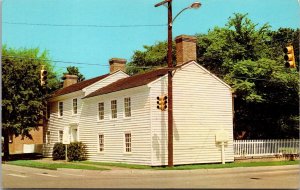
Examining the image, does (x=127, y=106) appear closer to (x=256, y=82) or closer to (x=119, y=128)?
(x=119, y=128)

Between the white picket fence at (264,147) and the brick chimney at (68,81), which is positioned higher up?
the brick chimney at (68,81)

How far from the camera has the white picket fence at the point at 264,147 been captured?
Answer: 31.2 metres

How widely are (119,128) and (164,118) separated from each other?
3798 mm

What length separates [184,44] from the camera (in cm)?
2923

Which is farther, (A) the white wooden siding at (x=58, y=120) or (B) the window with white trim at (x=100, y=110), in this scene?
(A) the white wooden siding at (x=58, y=120)

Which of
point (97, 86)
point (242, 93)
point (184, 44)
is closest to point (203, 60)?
point (242, 93)

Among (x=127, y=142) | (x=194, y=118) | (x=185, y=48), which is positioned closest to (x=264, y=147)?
(x=194, y=118)

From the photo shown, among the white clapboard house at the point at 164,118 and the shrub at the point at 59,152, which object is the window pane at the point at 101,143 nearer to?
the white clapboard house at the point at 164,118

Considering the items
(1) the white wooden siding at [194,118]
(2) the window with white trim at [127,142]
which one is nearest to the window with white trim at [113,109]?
(2) the window with white trim at [127,142]

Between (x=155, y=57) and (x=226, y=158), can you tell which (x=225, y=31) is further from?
(x=155, y=57)

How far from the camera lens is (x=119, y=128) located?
2989 centimetres

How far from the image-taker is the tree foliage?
35531 millimetres

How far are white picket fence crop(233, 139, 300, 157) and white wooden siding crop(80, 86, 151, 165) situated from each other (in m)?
6.94

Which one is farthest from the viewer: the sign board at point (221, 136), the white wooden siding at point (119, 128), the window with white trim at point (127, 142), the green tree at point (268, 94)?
the green tree at point (268, 94)
